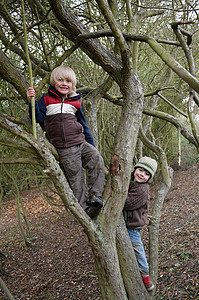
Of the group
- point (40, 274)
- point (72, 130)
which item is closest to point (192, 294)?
point (72, 130)

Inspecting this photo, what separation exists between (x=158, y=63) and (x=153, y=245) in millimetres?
5431

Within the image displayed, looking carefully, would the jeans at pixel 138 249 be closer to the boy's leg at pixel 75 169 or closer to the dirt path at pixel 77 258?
the dirt path at pixel 77 258

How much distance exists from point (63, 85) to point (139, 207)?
1.34m

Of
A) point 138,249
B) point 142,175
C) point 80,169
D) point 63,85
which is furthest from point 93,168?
point 138,249

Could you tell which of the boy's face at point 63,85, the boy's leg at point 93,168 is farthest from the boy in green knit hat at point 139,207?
the boy's face at point 63,85

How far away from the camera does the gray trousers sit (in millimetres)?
2055

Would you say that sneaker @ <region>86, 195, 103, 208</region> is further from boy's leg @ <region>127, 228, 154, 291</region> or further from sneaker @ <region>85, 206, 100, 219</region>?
boy's leg @ <region>127, 228, 154, 291</region>

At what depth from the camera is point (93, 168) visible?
210cm

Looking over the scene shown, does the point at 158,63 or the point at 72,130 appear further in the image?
the point at 158,63

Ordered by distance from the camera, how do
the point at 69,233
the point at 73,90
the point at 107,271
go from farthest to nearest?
the point at 69,233 < the point at 73,90 < the point at 107,271

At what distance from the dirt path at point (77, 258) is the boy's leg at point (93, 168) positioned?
5.13ft

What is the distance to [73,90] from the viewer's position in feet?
7.56

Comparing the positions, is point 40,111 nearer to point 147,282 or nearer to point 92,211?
point 92,211

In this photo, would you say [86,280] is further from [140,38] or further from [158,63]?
[158,63]
